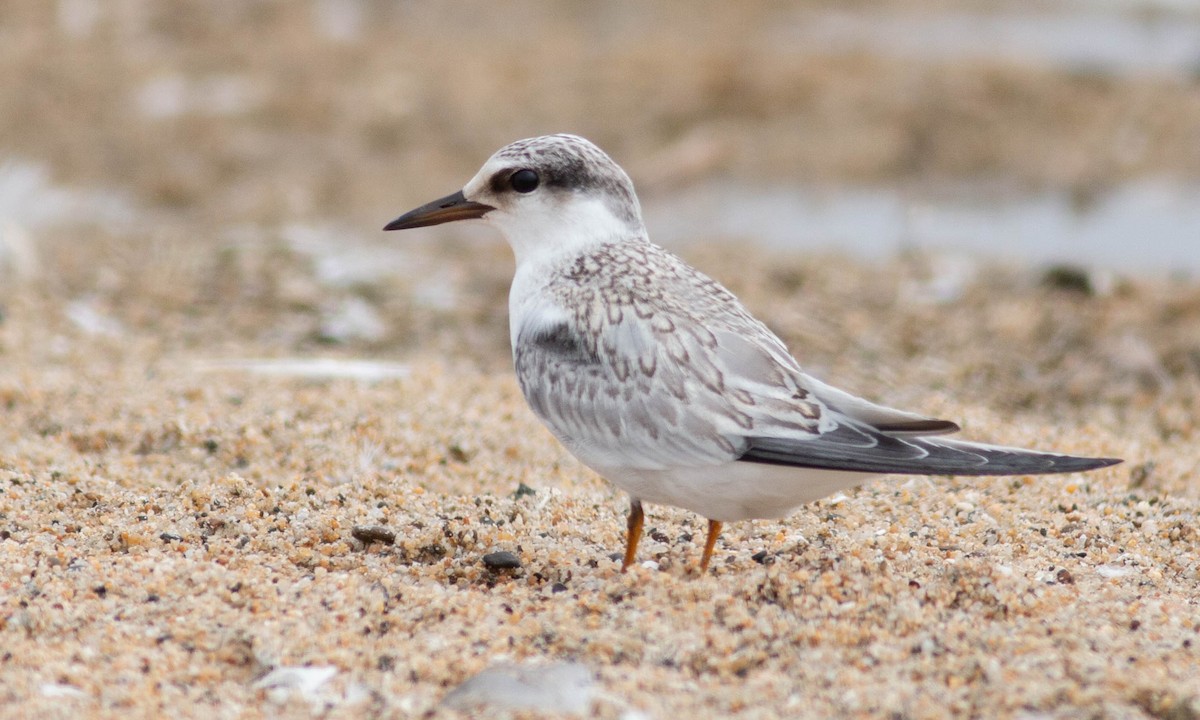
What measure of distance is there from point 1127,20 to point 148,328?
7.85 meters

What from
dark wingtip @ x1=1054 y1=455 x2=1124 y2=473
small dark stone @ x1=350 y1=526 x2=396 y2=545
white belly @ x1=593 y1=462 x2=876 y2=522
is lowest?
small dark stone @ x1=350 y1=526 x2=396 y2=545

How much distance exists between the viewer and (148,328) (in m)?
6.42

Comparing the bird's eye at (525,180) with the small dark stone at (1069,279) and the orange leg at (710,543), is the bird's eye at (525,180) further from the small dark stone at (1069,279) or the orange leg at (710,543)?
the small dark stone at (1069,279)

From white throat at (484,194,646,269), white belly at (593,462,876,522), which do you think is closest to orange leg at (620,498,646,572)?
white belly at (593,462,876,522)

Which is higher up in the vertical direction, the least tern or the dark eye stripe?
the dark eye stripe

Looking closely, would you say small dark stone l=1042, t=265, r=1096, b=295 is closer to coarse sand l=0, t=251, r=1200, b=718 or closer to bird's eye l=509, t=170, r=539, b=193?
coarse sand l=0, t=251, r=1200, b=718

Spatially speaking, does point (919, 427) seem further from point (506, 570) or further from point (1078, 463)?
point (506, 570)

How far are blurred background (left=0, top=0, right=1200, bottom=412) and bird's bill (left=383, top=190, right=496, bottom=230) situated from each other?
210 centimetres

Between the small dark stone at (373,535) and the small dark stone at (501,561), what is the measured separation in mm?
296

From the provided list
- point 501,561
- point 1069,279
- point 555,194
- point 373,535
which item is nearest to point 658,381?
point 501,561

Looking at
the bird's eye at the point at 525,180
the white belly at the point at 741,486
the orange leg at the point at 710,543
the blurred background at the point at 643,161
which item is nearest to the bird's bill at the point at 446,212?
the bird's eye at the point at 525,180

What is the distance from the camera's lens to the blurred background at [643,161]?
6.51 metres

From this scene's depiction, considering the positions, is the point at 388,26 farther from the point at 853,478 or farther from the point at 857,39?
the point at 853,478

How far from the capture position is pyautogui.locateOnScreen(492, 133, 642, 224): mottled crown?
3.92m
